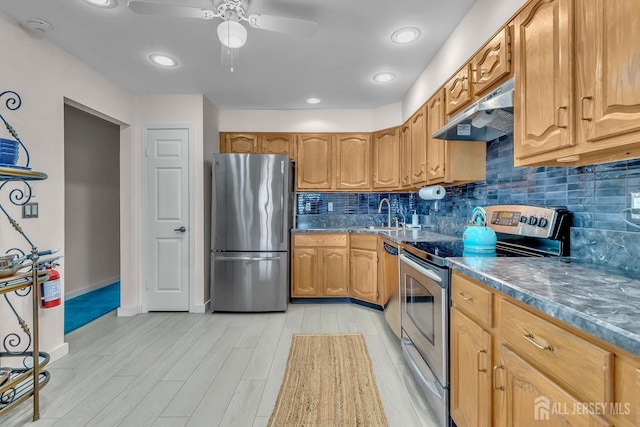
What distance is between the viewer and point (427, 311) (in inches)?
70.4

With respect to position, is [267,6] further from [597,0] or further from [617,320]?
[617,320]

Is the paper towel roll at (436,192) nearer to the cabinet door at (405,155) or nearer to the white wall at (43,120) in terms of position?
the cabinet door at (405,155)

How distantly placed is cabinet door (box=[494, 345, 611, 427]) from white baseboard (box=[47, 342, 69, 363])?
9.68ft

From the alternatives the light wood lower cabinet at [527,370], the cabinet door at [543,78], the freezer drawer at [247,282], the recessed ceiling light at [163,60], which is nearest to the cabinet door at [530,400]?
the light wood lower cabinet at [527,370]

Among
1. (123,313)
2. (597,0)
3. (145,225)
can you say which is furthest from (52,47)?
(597,0)

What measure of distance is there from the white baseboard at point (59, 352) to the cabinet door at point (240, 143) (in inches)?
101

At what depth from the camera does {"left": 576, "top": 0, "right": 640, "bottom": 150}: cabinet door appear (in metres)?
A: 0.92

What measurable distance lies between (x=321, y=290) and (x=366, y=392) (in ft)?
6.01

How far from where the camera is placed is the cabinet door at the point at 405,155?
3.29 metres

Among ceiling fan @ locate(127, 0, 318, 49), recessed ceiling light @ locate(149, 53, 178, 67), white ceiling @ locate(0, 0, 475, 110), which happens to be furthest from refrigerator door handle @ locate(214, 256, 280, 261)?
ceiling fan @ locate(127, 0, 318, 49)

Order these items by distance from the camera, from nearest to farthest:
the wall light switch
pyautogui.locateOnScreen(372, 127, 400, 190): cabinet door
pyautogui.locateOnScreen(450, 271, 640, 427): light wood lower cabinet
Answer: pyautogui.locateOnScreen(450, 271, 640, 427): light wood lower cabinet < the wall light switch < pyautogui.locateOnScreen(372, 127, 400, 190): cabinet door

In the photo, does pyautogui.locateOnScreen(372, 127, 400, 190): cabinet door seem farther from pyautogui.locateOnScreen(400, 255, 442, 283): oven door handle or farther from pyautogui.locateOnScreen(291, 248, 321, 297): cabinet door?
pyautogui.locateOnScreen(400, 255, 442, 283): oven door handle

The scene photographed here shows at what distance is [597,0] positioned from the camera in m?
1.03

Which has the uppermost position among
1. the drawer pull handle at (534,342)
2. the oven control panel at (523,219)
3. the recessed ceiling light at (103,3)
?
the recessed ceiling light at (103,3)
